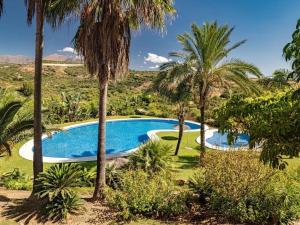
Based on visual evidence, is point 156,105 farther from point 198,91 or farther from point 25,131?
point 25,131

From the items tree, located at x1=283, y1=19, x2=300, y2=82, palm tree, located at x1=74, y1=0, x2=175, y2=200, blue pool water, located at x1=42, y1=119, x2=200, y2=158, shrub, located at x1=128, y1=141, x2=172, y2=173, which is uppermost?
palm tree, located at x1=74, y1=0, x2=175, y2=200

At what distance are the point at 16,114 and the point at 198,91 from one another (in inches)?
446

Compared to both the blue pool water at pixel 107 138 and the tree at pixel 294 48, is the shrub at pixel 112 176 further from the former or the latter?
the tree at pixel 294 48

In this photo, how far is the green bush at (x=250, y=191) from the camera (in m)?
10.4

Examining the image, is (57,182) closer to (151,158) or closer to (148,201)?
(148,201)

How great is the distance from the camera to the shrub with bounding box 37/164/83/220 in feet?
35.7

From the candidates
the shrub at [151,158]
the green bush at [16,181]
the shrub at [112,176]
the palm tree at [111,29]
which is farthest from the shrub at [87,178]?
the palm tree at [111,29]

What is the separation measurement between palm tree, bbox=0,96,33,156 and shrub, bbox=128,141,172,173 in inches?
207

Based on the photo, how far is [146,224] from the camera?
1041 cm

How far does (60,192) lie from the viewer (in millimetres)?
11117

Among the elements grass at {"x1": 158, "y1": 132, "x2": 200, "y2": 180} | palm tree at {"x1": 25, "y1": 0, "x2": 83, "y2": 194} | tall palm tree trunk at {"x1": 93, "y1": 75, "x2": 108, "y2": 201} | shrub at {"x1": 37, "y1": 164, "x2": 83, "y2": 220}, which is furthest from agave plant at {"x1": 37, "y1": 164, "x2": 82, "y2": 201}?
grass at {"x1": 158, "y1": 132, "x2": 200, "y2": 180}

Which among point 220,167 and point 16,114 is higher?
point 16,114

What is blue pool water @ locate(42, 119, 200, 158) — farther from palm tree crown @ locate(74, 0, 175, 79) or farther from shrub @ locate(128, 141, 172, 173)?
palm tree crown @ locate(74, 0, 175, 79)

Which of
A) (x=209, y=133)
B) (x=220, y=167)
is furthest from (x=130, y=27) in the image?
(x=209, y=133)
